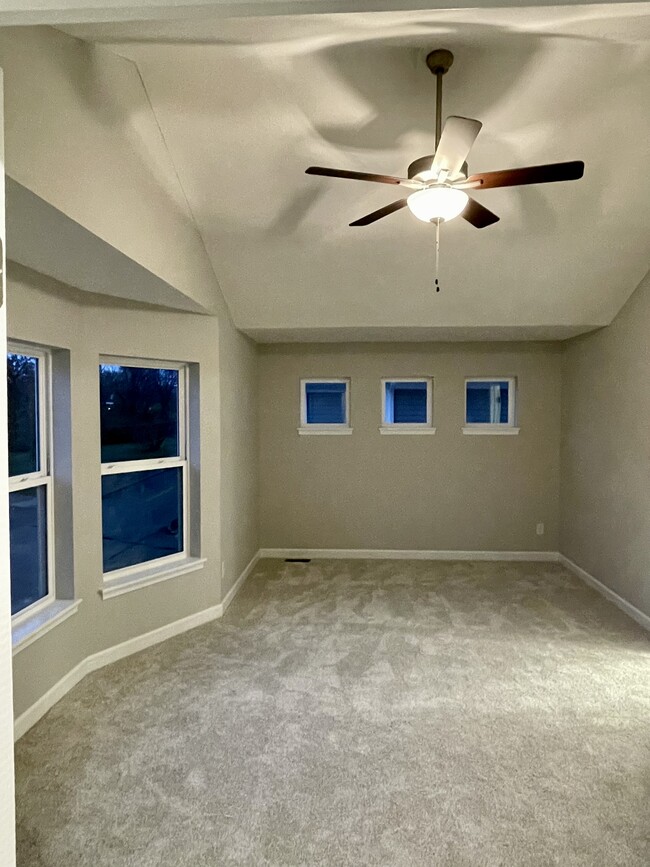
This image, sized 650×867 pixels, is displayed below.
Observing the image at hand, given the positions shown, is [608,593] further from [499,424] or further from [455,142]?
[455,142]

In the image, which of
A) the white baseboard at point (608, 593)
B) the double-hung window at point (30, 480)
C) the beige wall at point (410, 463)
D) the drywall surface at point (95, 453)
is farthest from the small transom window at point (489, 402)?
the double-hung window at point (30, 480)

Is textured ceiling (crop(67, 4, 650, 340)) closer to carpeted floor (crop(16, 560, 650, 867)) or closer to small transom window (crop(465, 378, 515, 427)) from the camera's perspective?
small transom window (crop(465, 378, 515, 427))

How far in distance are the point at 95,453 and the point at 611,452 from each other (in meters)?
3.87

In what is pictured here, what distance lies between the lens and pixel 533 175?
6.86ft

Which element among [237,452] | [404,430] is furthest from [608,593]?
[237,452]

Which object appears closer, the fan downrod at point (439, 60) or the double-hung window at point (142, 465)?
the fan downrod at point (439, 60)

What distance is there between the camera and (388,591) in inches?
179

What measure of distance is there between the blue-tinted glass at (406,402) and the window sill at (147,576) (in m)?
2.59

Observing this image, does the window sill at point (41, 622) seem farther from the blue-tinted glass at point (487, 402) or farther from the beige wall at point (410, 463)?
the blue-tinted glass at point (487, 402)

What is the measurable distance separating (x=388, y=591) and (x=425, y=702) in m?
1.75

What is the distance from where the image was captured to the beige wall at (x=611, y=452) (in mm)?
3852

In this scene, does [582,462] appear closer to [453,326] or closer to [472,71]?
[453,326]

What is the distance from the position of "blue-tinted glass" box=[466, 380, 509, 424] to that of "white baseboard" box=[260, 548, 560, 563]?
1370mm

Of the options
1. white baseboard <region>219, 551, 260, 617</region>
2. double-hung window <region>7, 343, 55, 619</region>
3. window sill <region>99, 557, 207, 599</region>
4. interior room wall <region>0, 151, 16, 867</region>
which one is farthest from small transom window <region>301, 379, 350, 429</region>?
interior room wall <region>0, 151, 16, 867</region>
